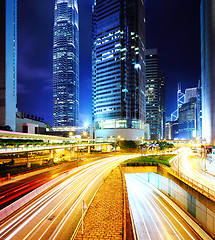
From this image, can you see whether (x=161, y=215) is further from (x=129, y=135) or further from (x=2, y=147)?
(x=129, y=135)

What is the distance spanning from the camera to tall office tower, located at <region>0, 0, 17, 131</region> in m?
76.5

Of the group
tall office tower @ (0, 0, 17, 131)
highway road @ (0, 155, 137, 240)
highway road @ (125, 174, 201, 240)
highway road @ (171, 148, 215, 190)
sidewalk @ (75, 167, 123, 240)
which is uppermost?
tall office tower @ (0, 0, 17, 131)

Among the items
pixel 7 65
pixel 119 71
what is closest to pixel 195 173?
pixel 119 71

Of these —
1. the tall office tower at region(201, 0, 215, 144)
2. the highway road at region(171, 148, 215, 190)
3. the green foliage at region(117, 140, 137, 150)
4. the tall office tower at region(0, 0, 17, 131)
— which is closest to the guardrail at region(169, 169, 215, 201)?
the highway road at region(171, 148, 215, 190)

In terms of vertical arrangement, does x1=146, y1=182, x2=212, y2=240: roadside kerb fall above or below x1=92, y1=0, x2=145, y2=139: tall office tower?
below

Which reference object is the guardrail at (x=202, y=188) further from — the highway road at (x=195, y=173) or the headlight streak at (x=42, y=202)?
the headlight streak at (x=42, y=202)

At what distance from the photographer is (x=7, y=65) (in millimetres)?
79812

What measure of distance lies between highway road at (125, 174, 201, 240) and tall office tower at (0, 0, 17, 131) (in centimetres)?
7388

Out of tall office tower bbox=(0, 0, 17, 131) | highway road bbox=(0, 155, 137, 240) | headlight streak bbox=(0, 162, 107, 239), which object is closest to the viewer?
highway road bbox=(0, 155, 137, 240)

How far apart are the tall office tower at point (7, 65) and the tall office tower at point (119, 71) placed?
59.6 meters

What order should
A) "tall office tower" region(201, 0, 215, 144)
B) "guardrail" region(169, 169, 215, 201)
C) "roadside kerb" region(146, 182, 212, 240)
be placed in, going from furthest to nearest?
"tall office tower" region(201, 0, 215, 144) < "guardrail" region(169, 169, 215, 201) < "roadside kerb" region(146, 182, 212, 240)

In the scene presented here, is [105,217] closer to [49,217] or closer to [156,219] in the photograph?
[49,217]

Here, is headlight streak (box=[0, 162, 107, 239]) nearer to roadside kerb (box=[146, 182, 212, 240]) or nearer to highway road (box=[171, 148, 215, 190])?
roadside kerb (box=[146, 182, 212, 240])

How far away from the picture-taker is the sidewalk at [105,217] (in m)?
13.0
